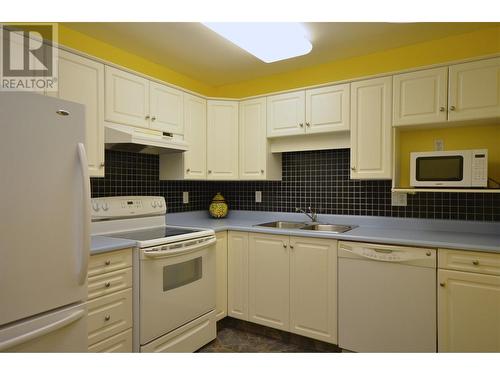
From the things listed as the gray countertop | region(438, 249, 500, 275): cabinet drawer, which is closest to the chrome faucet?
the gray countertop

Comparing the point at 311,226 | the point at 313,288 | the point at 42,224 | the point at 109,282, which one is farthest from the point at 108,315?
the point at 311,226

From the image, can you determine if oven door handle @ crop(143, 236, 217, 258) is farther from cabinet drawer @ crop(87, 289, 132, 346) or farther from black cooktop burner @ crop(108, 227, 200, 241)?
cabinet drawer @ crop(87, 289, 132, 346)

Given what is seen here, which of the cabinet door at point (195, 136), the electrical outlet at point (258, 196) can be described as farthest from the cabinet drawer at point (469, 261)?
the cabinet door at point (195, 136)

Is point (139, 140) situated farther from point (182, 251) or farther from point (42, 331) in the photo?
point (42, 331)

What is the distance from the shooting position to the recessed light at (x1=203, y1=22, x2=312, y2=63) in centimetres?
200

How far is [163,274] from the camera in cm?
215

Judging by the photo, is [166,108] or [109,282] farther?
A: [166,108]

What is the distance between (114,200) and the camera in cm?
249

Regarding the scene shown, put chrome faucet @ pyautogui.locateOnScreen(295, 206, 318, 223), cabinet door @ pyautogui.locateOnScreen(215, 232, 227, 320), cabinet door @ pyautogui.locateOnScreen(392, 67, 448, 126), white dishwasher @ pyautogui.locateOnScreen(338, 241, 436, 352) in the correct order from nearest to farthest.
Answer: white dishwasher @ pyautogui.locateOnScreen(338, 241, 436, 352) → cabinet door @ pyautogui.locateOnScreen(392, 67, 448, 126) → cabinet door @ pyautogui.locateOnScreen(215, 232, 227, 320) → chrome faucet @ pyautogui.locateOnScreen(295, 206, 318, 223)

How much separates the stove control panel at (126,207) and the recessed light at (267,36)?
147cm

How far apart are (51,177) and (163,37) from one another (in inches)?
62.4

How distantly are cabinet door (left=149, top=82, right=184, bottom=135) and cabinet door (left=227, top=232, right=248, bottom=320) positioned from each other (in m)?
1.09

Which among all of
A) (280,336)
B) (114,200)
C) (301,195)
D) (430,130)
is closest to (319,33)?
(430,130)

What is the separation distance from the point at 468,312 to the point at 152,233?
2.16 metres
